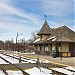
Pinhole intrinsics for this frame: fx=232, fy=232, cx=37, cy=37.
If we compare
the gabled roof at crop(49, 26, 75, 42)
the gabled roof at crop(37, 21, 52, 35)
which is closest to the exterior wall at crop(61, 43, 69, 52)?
the gabled roof at crop(49, 26, 75, 42)

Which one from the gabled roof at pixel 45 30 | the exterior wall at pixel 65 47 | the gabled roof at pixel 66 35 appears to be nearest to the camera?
the gabled roof at pixel 66 35

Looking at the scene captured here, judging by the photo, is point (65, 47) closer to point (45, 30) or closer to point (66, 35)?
point (66, 35)

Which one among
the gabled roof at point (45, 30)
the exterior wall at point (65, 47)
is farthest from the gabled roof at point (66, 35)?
the gabled roof at point (45, 30)

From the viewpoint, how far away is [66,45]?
43.2 m

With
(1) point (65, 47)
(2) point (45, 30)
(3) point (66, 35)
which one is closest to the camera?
(1) point (65, 47)

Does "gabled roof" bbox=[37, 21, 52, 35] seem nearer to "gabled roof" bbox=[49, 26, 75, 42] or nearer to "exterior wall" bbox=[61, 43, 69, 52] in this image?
"gabled roof" bbox=[49, 26, 75, 42]

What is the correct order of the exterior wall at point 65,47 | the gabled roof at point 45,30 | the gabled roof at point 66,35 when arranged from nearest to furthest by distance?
the gabled roof at point 66,35
the exterior wall at point 65,47
the gabled roof at point 45,30

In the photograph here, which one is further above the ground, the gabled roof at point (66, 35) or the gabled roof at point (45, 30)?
the gabled roof at point (45, 30)

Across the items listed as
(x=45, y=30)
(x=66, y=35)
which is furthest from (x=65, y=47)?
(x=45, y=30)

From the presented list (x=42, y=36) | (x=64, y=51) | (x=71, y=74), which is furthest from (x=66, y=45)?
(x=71, y=74)

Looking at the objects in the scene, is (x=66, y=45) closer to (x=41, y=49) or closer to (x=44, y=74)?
(x=41, y=49)

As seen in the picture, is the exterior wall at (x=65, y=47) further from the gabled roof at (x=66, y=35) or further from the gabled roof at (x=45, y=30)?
the gabled roof at (x=45, y=30)

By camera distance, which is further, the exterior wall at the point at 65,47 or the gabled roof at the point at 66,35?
the exterior wall at the point at 65,47

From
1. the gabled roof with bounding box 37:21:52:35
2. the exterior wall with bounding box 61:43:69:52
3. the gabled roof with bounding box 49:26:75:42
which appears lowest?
the exterior wall with bounding box 61:43:69:52
